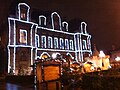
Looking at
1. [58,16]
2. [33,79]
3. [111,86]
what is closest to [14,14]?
[58,16]

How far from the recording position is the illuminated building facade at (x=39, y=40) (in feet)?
131

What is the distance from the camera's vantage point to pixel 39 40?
46.1 m

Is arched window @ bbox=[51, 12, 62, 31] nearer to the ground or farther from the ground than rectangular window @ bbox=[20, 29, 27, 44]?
farther from the ground

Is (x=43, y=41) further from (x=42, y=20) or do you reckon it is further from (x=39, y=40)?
(x=42, y=20)

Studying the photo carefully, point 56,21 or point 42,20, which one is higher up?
point 56,21

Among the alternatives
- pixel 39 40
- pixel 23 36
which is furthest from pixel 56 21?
pixel 23 36

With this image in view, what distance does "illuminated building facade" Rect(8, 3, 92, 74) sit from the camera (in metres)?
40.0

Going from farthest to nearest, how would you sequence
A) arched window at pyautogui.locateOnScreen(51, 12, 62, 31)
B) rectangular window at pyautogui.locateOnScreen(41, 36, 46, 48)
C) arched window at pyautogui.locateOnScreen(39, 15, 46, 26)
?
arched window at pyautogui.locateOnScreen(51, 12, 62, 31) → arched window at pyautogui.locateOnScreen(39, 15, 46, 26) → rectangular window at pyautogui.locateOnScreen(41, 36, 46, 48)

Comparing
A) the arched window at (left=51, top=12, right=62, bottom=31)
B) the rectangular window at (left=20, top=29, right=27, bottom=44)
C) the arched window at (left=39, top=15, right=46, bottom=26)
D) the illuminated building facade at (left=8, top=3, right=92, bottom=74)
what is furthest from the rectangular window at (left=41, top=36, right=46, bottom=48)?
the rectangular window at (left=20, top=29, right=27, bottom=44)

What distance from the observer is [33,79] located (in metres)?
28.7

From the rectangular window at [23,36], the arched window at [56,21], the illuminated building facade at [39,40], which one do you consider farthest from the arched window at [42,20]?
the rectangular window at [23,36]

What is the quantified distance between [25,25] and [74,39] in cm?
1642

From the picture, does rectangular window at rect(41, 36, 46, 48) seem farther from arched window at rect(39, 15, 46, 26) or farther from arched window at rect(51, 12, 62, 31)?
arched window at rect(51, 12, 62, 31)

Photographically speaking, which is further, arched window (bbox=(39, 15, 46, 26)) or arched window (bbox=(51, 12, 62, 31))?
arched window (bbox=(51, 12, 62, 31))
